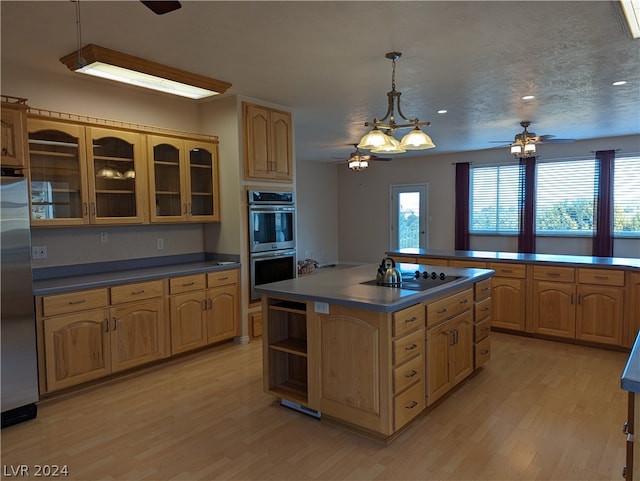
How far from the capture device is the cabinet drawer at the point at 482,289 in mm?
3613

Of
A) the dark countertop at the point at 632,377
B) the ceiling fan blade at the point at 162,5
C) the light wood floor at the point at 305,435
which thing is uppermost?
the ceiling fan blade at the point at 162,5

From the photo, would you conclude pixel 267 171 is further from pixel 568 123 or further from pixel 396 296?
pixel 568 123

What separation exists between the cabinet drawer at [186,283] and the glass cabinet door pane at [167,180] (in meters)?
0.69

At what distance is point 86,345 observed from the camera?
3.39m

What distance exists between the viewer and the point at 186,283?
4.07 meters

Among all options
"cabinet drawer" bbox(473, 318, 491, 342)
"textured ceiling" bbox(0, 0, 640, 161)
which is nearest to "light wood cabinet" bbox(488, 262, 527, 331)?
"cabinet drawer" bbox(473, 318, 491, 342)

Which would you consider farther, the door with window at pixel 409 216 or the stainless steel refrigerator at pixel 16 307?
the door with window at pixel 409 216

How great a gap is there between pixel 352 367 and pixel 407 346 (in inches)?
14.4

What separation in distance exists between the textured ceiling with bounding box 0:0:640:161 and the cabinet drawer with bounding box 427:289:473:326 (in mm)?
1829

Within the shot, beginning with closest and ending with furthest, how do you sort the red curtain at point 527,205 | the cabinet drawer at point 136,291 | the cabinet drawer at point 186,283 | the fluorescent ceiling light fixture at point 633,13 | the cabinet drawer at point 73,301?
the fluorescent ceiling light fixture at point 633,13, the cabinet drawer at point 73,301, the cabinet drawer at point 136,291, the cabinet drawer at point 186,283, the red curtain at point 527,205

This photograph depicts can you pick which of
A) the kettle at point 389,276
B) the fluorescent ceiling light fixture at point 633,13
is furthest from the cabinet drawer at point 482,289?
the fluorescent ceiling light fixture at point 633,13

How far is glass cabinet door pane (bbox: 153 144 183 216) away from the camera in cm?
420

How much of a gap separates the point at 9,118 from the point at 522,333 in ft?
→ 16.8

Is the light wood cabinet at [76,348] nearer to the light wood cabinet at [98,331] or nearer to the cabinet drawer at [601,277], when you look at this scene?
the light wood cabinet at [98,331]
